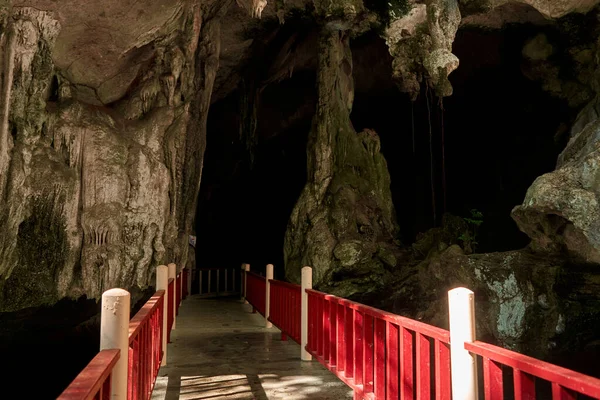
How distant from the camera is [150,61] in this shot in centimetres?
1025

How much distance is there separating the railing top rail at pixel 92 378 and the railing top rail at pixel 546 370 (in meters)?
1.81

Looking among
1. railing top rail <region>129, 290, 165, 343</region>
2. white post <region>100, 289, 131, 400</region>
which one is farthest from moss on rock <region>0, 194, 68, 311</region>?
white post <region>100, 289, 131, 400</region>

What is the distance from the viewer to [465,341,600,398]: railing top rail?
5.89ft

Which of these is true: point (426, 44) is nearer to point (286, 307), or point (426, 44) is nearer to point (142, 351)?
point (286, 307)

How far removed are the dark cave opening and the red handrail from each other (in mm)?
11569

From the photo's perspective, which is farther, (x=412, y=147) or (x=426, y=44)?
(x=412, y=147)

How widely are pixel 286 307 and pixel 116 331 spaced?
15.5 ft

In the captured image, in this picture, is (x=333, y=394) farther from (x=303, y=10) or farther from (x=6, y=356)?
(x=303, y=10)

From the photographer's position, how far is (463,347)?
2645 millimetres

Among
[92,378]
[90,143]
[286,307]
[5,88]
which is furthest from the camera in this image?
[90,143]

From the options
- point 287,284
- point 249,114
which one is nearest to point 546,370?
point 287,284

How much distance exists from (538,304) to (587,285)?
3.29 feet

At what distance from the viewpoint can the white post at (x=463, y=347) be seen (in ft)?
8.60

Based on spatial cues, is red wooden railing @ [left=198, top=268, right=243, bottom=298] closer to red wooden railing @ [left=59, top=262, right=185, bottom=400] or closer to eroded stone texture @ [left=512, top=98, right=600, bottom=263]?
eroded stone texture @ [left=512, top=98, right=600, bottom=263]
